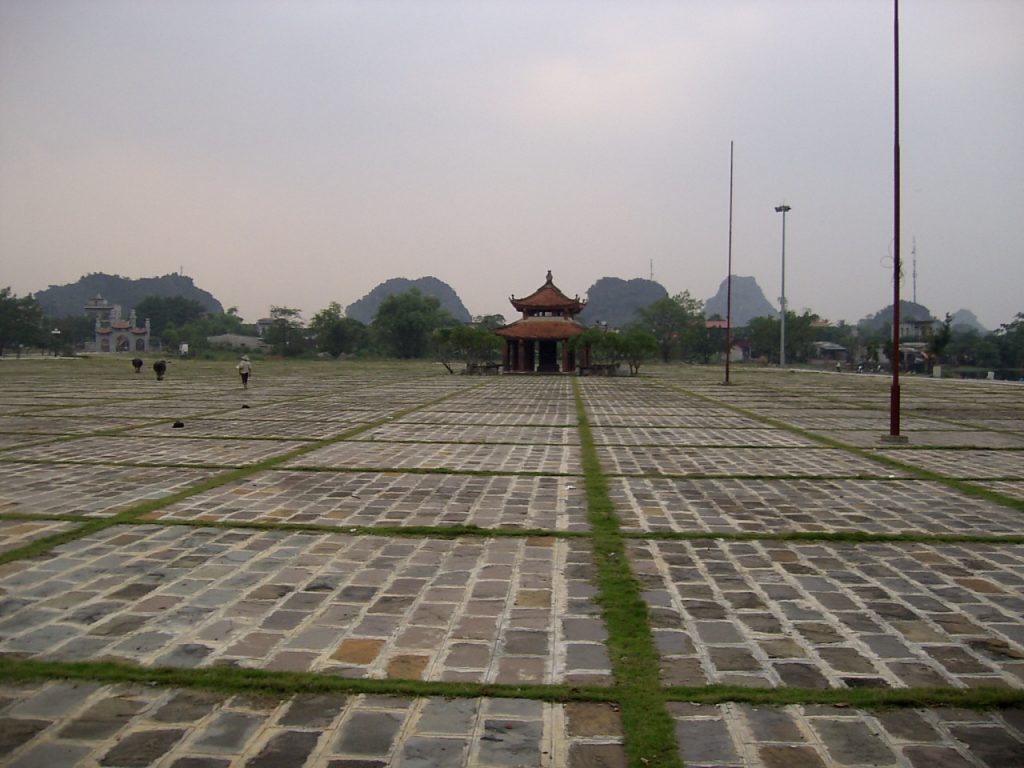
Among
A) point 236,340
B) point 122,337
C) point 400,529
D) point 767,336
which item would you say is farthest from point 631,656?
point 122,337

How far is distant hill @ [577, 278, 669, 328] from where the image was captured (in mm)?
175125

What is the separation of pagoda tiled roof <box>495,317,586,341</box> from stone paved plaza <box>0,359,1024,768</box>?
3325 cm

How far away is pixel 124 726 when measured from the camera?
3.03m

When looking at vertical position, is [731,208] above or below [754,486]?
above

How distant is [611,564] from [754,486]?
11.8ft

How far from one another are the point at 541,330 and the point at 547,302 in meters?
3.60

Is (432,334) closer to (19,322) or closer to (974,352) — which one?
(19,322)

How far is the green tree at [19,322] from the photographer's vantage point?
63344 millimetres

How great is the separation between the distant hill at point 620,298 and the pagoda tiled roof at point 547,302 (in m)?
125

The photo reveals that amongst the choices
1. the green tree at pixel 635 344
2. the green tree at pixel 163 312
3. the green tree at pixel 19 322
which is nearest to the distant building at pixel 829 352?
the green tree at pixel 635 344

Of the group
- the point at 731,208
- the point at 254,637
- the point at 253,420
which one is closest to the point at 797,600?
the point at 254,637

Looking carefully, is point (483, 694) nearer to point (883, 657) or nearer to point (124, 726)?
point (124, 726)

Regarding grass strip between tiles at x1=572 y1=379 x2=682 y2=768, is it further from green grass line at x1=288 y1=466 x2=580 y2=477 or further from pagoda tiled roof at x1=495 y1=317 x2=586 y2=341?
pagoda tiled roof at x1=495 y1=317 x2=586 y2=341

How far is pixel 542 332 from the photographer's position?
43719 millimetres
